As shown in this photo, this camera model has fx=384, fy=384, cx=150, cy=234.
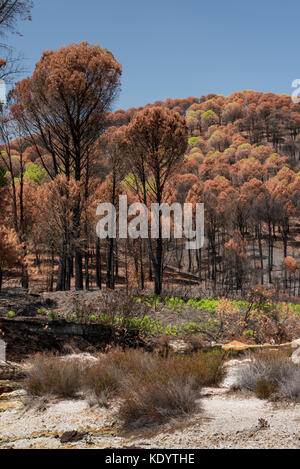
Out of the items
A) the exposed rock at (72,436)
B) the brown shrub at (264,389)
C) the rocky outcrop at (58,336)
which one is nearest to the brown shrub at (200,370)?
the brown shrub at (264,389)

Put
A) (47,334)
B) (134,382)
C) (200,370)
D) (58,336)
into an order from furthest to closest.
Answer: (58,336)
(47,334)
(200,370)
(134,382)

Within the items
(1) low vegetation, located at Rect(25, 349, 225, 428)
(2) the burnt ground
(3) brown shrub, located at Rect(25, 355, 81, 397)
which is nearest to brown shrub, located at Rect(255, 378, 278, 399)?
(1) low vegetation, located at Rect(25, 349, 225, 428)

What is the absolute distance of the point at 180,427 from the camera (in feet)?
12.7

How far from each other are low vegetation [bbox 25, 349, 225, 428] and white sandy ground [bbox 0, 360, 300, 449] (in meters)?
0.20

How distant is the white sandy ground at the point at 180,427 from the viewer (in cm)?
349

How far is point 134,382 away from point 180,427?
3.07ft

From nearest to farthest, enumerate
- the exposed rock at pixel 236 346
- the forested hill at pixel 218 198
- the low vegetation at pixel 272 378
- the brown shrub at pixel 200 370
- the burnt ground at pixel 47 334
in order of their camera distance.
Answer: the low vegetation at pixel 272 378
the brown shrub at pixel 200 370
the burnt ground at pixel 47 334
the exposed rock at pixel 236 346
the forested hill at pixel 218 198

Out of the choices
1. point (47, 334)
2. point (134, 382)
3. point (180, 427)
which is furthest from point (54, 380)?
point (47, 334)

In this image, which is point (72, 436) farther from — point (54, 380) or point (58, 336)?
point (58, 336)

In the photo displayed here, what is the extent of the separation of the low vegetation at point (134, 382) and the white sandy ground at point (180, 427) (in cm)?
20

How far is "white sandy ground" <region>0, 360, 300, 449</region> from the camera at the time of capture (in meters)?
3.49

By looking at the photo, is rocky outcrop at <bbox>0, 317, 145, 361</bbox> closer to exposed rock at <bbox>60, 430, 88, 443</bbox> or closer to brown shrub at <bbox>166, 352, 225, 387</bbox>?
brown shrub at <bbox>166, 352, 225, 387</bbox>

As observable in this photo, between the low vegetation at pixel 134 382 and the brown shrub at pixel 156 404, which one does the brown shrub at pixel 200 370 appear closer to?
the low vegetation at pixel 134 382
